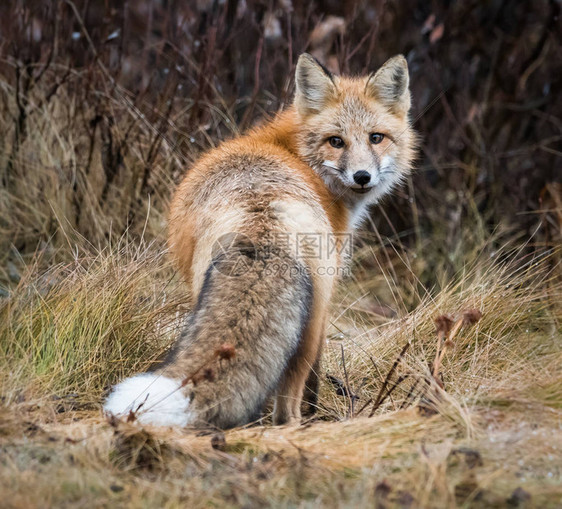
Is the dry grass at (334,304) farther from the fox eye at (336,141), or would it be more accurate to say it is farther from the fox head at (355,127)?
the fox eye at (336,141)

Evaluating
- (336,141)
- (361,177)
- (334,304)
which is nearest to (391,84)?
(336,141)

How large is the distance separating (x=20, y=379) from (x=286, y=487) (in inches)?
56.0

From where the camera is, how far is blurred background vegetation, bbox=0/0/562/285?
5316 millimetres

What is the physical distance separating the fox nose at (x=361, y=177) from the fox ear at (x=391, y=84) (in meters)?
0.68

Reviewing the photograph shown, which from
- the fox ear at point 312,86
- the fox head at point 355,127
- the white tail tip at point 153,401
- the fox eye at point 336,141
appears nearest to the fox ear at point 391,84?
the fox head at point 355,127

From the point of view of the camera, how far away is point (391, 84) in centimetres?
434

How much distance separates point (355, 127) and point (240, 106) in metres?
2.57

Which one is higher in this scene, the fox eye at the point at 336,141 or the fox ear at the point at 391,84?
the fox ear at the point at 391,84

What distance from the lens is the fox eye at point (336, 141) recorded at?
13.5ft

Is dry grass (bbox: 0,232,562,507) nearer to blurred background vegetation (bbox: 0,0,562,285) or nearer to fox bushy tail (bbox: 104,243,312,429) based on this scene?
fox bushy tail (bbox: 104,243,312,429)

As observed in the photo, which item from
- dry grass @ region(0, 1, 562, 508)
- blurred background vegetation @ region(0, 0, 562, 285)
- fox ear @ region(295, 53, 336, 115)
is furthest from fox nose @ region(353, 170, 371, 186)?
blurred background vegetation @ region(0, 0, 562, 285)

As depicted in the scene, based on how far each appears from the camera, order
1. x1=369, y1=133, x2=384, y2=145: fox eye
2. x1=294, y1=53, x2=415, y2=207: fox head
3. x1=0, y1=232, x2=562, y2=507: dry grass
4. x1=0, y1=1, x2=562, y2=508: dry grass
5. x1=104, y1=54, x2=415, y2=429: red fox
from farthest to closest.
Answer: x1=369, y1=133, x2=384, y2=145: fox eye, x1=294, y1=53, x2=415, y2=207: fox head, x1=104, y1=54, x2=415, y2=429: red fox, x1=0, y1=1, x2=562, y2=508: dry grass, x1=0, y1=232, x2=562, y2=507: dry grass

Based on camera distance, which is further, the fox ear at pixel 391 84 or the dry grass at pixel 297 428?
the fox ear at pixel 391 84

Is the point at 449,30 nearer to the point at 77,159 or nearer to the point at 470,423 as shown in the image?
the point at 77,159
